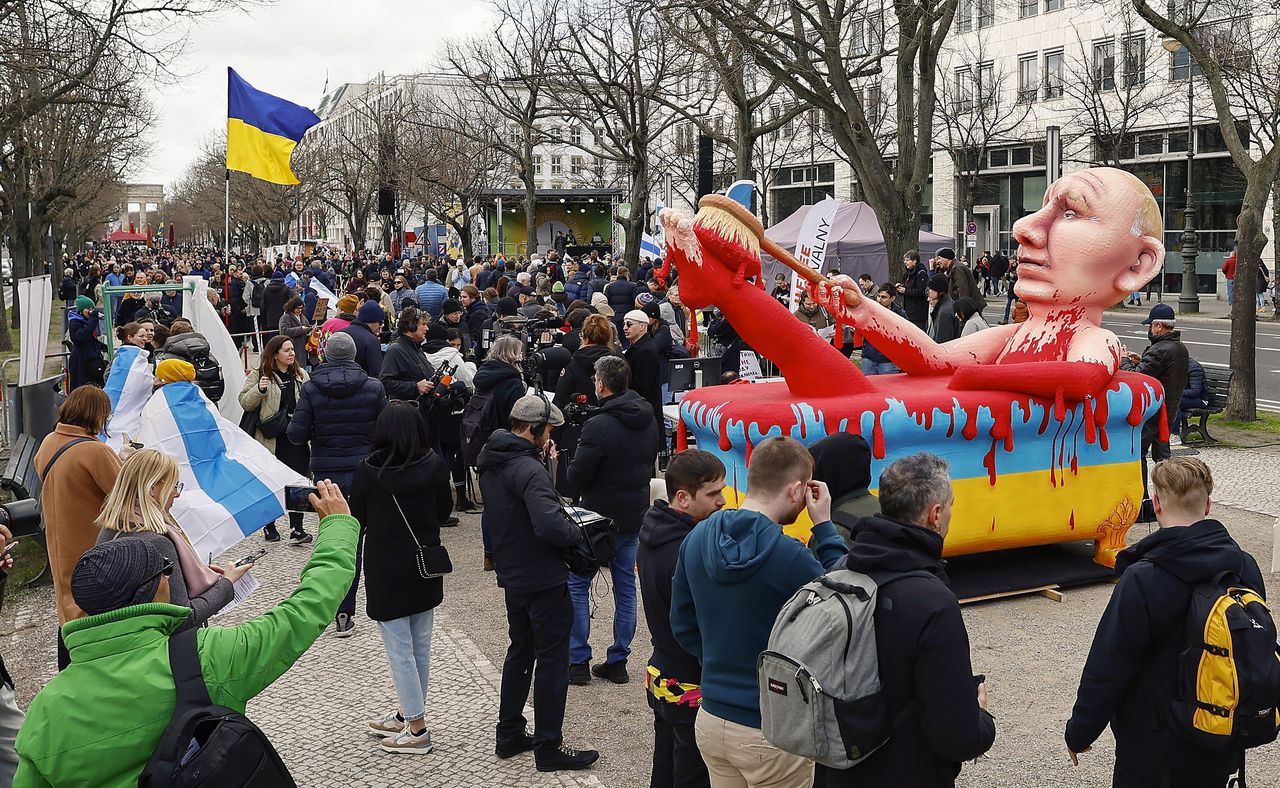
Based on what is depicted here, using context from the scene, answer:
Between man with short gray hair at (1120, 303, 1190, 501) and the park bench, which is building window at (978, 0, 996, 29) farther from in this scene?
man with short gray hair at (1120, 303, 1190, 501)

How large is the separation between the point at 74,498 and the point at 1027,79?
41.4 metres

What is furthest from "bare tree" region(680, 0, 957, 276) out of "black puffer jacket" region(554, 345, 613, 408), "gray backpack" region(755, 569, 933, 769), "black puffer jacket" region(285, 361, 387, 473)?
"gray backpack" region(755, 569, 933, 769)

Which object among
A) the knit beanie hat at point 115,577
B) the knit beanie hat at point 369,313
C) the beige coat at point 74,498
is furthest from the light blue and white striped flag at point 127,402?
the knit beanie hat at point 115,577

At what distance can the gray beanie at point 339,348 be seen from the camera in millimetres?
7969

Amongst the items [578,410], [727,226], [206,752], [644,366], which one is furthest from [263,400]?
[206,752]

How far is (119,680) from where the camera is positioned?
10.0 ft

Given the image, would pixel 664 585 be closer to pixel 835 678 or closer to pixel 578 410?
pixel 835 678

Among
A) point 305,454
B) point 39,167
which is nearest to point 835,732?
point 305,454

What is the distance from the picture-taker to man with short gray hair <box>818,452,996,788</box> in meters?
3.21

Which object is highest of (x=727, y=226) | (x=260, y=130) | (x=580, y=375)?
(x=260, y=130)

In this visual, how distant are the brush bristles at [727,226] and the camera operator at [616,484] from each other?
1240 millimetres

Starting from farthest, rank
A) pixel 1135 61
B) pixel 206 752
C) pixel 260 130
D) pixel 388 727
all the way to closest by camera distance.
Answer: pixel 1135 61
pixel 260 130
pixel 388 727
pixel 206 752

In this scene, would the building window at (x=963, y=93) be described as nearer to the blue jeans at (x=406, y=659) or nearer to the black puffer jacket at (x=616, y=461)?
the black puffer jacket at (x=616, y=461)

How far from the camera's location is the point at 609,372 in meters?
6.71
